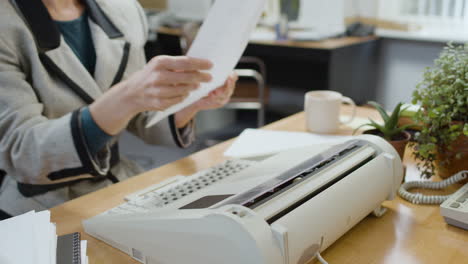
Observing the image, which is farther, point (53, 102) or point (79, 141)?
point (53, 102)

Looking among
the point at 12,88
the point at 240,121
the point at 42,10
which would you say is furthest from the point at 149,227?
the point at 240,121

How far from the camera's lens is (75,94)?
105cm

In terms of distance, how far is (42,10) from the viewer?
3.29ft

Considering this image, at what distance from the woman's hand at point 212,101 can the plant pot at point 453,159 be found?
1.63 ft

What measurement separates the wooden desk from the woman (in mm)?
1608

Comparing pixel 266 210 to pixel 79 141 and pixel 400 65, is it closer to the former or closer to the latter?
pixel 79 141

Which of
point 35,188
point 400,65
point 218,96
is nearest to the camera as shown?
point 35,188

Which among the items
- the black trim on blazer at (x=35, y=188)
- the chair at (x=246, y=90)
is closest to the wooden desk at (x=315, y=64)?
the chair at (x=246, y=90)

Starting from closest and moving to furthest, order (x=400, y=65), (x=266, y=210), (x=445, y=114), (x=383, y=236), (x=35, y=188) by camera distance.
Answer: (x=266, y=210), (x=383, y=236), (x=445, y=114), (x=35, y=188), (x=400, y=65)

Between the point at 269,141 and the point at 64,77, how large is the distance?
0.52 metres

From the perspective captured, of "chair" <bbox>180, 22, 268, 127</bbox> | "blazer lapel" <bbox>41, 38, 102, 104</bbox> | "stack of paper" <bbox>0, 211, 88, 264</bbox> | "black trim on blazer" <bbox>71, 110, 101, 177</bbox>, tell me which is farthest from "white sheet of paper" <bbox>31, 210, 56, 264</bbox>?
"chair" <bbox>180, 22, 268, 127</bbox>

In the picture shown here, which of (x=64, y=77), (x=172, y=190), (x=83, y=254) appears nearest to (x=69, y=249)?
(x=83, y=254)

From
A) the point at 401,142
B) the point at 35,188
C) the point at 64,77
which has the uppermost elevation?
the point at 64,77

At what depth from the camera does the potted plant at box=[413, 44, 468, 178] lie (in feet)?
2.73
